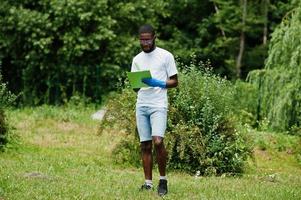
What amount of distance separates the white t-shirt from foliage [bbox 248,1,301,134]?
849cm

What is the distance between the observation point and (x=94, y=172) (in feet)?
34.7

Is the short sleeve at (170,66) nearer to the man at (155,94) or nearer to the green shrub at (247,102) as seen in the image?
the man at (155,94)

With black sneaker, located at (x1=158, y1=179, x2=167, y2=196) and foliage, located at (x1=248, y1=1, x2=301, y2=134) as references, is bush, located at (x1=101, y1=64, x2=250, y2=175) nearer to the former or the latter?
black sneaker, located at (x1=158, y1=179, x2=167, y2=196)

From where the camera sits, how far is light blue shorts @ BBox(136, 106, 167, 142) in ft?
27.4

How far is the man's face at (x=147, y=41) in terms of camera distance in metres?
8.25

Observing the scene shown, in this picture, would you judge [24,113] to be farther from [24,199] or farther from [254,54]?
[254,54]

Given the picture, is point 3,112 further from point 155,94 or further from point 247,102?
point 247,102

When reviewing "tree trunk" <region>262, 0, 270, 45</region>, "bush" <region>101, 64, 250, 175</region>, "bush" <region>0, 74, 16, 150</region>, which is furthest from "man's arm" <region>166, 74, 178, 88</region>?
"tree trunk" <region>262, 0, 270, 45</region>

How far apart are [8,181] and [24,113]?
1134 cm

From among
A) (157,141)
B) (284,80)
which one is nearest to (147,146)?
(157,141)

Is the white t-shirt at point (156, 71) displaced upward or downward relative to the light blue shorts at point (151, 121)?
upward

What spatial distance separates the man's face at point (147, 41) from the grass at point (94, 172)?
182 cm

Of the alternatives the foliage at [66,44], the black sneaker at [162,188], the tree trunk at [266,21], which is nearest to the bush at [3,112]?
the black sneaker at [162,188]

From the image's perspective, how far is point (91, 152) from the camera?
13.5 metres
